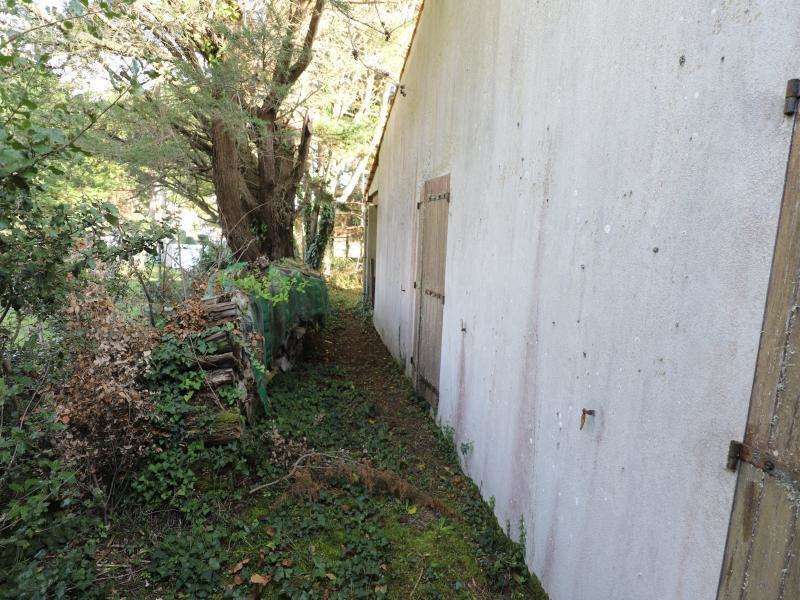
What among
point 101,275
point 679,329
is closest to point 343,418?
point 101,275

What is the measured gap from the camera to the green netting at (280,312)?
16.3 feet

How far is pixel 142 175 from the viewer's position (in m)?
8.53

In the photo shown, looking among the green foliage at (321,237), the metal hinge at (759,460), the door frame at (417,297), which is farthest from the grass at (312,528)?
the green foliage at (321,237)

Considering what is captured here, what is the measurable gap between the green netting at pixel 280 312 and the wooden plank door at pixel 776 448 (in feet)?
12.6

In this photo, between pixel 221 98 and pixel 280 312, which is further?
pixel 221 98

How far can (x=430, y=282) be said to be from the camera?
5637mm

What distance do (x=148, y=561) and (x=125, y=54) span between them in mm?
5769

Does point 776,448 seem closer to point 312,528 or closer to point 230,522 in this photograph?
point 312,528

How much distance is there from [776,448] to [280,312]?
540 cm

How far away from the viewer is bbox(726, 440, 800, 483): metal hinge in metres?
1.20

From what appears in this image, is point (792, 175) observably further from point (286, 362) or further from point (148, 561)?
point (286, 362)

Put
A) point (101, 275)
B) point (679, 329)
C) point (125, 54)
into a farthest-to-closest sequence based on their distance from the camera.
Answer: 1. point (125, 54)
2. point (101, 275)
3. point (679, 329)

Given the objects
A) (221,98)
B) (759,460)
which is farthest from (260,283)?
(759,460)

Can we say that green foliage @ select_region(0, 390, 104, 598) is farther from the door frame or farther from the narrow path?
the door frame
